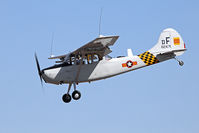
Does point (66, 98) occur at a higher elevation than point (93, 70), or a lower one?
lower

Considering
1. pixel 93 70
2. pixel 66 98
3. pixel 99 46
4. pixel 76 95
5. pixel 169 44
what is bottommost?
pixel 66 98

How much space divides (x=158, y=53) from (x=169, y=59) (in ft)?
2.20

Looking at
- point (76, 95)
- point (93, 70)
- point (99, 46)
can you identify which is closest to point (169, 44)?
point (93, 70)

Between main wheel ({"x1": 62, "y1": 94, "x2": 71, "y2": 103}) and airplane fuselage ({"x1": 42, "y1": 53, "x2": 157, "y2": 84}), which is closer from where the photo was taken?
airplane fuselage ({"x1": 42, "y1": 53, "x2": 157, "y2": 84})

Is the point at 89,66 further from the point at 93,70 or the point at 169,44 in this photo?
the point at 169,44

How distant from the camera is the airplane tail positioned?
70.6ft

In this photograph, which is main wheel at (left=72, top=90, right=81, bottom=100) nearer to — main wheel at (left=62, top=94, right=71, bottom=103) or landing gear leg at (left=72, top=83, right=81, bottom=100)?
landing gear leg at (left=72, top=83, right=81, bottom=100)

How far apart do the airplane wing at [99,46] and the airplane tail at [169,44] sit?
122 inches

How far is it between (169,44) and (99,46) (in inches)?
190

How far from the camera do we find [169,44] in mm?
21984

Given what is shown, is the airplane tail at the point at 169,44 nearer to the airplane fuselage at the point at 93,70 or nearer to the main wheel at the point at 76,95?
the airplane fuselage at the point at 93,70

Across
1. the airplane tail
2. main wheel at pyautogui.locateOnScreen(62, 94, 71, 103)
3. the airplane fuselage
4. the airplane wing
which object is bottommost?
main wheel at pyautogui.locateOnScreen(62, 94, 71, 103)

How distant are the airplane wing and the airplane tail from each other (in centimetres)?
310

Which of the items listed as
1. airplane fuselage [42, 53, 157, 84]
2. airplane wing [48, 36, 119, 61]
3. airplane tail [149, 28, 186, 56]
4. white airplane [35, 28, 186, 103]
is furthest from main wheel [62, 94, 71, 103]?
airplane tail [149, 28, 186, 56]
